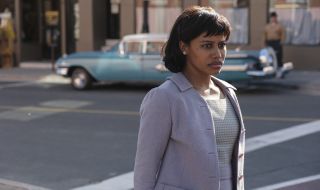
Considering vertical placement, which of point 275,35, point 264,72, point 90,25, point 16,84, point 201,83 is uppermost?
point 201,83

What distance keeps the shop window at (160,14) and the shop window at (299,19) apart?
3.54 m

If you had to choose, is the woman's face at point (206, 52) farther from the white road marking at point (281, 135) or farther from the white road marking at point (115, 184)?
the white road marking at point (281, 135)

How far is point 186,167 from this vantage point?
105 inches

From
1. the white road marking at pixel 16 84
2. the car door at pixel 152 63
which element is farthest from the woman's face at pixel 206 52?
the white road marking at pixel 16 84

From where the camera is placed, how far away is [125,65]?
15.7 metres

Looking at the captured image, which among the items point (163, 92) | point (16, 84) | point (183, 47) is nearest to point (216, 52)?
point (183, 47)

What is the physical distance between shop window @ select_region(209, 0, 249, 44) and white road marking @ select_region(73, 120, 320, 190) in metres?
10.2

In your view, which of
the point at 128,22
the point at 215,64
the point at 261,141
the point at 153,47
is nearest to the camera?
the point at 215,64

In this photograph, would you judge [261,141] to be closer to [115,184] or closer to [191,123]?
[115,184]

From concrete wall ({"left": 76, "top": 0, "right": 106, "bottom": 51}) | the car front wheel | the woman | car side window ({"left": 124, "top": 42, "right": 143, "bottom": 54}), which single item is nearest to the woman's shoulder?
the woman

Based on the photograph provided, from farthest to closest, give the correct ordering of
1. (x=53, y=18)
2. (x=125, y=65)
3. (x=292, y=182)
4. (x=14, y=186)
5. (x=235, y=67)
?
(x=53, y=18)
(x=125, y=65)
(x=235, y=67)
(x=292, y=182)
(x=14, y=186)

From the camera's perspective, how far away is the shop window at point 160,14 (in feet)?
71.4

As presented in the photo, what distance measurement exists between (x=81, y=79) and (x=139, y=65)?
1867 millimetres

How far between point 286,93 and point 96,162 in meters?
8.23
